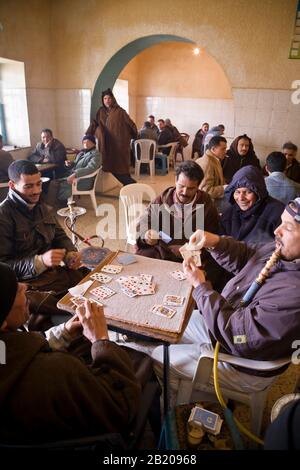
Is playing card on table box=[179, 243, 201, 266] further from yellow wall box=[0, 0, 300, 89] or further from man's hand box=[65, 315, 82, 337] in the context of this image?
yellow wall box=[0, 0, 300, 89]

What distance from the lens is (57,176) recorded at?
5.63 metres

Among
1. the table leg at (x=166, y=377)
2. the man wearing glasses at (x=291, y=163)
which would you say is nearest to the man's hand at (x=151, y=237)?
the table leg at (x=166, y=377)

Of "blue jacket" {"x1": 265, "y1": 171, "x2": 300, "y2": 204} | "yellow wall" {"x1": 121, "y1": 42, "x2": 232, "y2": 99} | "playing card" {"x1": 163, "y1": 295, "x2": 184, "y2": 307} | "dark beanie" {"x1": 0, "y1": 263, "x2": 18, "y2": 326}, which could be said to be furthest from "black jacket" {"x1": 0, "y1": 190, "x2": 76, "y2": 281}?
"yellow wall" {"x1": 121, "y1": 42, "x2": 232, "y2": 99}

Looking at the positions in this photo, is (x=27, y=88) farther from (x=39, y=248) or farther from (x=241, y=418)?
(x=241, y=418)

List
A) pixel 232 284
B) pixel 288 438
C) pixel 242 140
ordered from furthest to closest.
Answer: pixel 242 140, pixel 232 284, pixel 288 438

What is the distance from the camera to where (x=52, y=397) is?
909 millimetres

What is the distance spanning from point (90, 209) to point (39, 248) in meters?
3.25

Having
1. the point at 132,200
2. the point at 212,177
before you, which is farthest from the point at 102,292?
the point at 212,177

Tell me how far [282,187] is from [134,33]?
3.76 meters

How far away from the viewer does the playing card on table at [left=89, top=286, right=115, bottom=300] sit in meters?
Answer: 1.67

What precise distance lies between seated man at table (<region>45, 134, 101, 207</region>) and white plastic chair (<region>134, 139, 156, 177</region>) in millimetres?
2579

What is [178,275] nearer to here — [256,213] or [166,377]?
[166,377]

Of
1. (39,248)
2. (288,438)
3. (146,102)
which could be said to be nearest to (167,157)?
(146,102)

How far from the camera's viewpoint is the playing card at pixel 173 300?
163 centimetres
